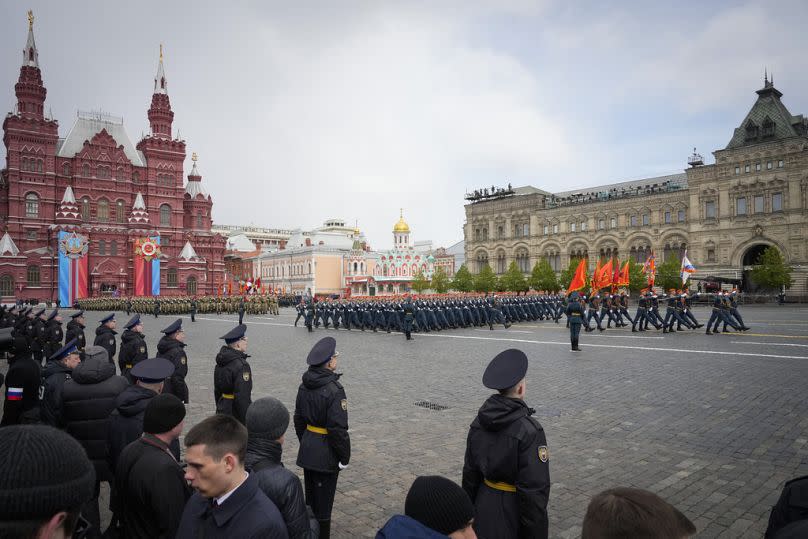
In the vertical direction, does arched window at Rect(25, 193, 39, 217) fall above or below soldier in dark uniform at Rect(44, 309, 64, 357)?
above

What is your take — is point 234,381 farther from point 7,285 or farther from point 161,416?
point 7,285

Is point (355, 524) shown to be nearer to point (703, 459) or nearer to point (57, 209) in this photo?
point (703, 459)

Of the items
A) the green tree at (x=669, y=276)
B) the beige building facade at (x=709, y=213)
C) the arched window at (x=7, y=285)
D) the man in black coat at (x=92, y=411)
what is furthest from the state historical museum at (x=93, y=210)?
the man in black coat at (x=92, y=411)

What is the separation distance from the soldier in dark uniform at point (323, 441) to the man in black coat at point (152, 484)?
1.09m

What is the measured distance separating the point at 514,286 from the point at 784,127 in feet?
100

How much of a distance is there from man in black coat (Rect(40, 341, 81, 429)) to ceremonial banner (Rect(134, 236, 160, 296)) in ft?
165

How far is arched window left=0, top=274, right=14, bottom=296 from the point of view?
1842 inches

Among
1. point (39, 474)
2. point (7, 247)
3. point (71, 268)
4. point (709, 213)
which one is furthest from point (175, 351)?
point (709, 213)

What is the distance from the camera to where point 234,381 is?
5.57 meters

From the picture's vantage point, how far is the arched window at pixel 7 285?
153 ft

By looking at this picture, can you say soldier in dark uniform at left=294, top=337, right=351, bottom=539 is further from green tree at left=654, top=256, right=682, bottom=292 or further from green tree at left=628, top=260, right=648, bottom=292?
green tree at left=654, top=256, right=682, bottom=292

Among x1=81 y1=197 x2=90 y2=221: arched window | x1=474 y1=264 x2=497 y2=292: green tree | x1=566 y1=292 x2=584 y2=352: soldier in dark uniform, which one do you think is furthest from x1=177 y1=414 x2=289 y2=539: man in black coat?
x1=81 y1=197 x2=90 y2=221: arched window

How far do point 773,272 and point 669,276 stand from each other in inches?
327

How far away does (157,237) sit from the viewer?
54.4 m
